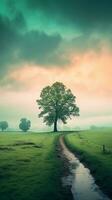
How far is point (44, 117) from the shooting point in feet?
435

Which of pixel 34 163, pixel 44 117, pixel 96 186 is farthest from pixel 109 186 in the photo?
pixel 44 117

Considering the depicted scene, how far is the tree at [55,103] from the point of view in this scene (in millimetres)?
131000

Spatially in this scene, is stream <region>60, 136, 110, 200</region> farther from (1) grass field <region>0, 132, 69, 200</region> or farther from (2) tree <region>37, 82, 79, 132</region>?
(2) tree <region>37, 82, 79, 132</region>

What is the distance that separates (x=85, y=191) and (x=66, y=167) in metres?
12.7

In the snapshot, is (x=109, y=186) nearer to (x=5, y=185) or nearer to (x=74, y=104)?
(x=5, y=185)

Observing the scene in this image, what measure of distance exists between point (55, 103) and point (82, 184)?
102400 mm

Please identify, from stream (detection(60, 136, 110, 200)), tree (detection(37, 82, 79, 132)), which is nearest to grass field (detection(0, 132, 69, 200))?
stream (detection(60, 136, 110, 200))

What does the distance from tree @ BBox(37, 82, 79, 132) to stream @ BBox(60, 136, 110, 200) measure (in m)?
90.5

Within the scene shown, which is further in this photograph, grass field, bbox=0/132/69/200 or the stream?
grass field, bbox=0/132/69/200

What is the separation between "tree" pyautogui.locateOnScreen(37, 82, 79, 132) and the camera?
13100cm

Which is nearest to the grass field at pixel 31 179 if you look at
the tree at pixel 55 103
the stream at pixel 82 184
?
the stream at pixel 82 184

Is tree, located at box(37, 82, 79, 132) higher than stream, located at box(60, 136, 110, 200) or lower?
higher

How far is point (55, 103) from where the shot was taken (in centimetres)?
13150

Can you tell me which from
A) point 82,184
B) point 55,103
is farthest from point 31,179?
point 55,103
